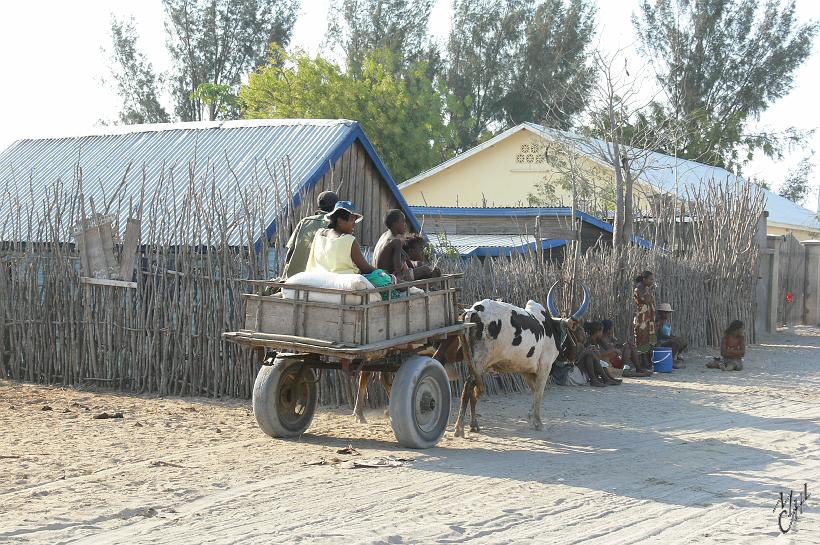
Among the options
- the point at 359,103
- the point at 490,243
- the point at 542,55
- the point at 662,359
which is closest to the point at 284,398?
the point at 662,359

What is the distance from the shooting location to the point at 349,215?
8297 millimetres

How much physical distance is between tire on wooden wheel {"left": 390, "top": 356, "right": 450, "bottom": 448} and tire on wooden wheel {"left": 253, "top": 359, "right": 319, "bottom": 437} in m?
0.95

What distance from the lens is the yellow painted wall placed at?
3088cm

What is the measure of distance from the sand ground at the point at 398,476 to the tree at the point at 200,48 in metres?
34.2

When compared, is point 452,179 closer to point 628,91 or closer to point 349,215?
point 628,91

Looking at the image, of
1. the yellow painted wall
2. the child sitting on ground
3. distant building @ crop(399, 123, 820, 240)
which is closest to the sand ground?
the child sitting on ground

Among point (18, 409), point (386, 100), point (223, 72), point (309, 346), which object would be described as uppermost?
point (223, 72)

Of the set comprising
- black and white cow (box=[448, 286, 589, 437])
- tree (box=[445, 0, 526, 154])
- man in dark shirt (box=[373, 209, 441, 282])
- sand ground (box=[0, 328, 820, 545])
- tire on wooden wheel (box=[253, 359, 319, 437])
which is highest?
tree (box=[445, 0, 526, 154])

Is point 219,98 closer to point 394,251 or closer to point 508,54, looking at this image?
point 508,54

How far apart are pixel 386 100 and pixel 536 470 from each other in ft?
87.5

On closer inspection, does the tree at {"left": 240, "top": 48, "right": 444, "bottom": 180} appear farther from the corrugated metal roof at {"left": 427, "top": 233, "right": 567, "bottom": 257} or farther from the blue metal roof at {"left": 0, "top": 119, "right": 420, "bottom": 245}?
the blue metal roof at {"left": 0, "top": 119, "right": 420, "bottom": 245}

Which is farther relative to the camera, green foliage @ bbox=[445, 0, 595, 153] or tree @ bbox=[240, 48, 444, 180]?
green foliage @ bbox=[445, 0, 595, 153]

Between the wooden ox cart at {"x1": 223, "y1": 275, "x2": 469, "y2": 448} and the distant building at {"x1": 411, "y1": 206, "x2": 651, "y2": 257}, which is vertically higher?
the distant building at {"x1": 411, "y1": 206, "x2": 651, "y2": 257}

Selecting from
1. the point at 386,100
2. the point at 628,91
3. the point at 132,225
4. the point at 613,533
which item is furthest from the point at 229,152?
the point at 386,100
